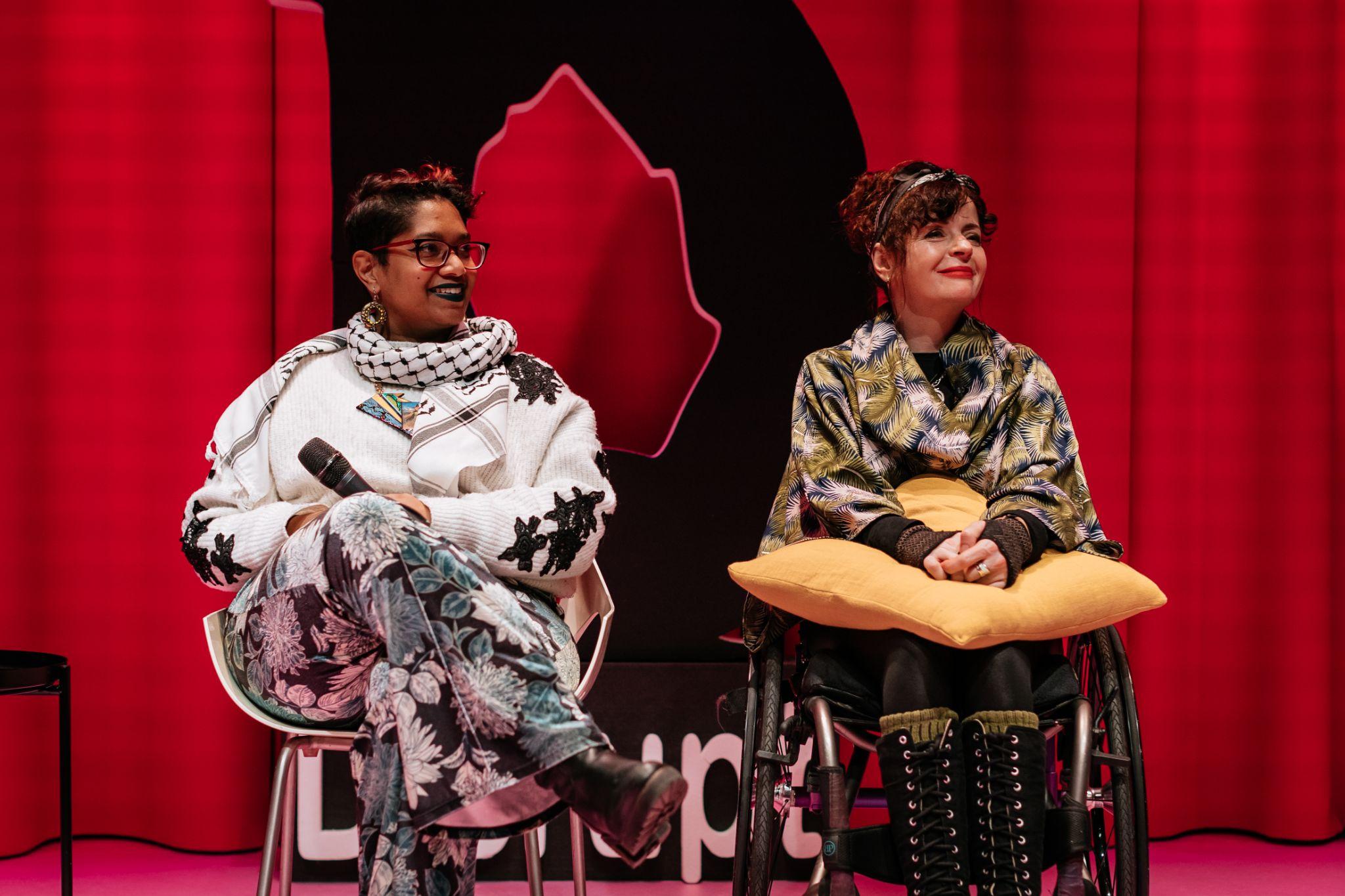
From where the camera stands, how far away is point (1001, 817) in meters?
1.89

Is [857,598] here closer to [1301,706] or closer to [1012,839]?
[1012,839]

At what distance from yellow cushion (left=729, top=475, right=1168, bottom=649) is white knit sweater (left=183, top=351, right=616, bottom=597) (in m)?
0.32

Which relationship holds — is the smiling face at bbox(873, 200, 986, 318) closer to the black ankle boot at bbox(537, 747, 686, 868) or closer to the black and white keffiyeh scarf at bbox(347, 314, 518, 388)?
the black and white keffiyeh scarf at bbox(347, 314, 518, 388)

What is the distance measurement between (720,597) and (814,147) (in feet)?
3.47

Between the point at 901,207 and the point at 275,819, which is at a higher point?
the point at 901,207

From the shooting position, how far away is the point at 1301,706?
3041 mm

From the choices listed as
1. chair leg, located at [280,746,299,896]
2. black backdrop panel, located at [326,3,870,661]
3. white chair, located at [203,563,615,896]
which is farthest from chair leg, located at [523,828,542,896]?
black backdrop panel, located at [326,3,870,661]

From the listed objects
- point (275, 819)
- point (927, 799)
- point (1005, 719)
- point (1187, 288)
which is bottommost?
point (275, 819)

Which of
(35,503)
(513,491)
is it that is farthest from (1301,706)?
(35,503)

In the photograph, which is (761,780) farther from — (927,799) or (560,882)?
(560,882)

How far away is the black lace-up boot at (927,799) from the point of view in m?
1.87

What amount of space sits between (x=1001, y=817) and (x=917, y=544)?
0.46 meters

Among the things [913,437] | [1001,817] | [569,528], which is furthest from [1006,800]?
[569,528]

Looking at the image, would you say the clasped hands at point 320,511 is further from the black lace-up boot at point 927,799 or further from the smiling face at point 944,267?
the smiling face at point 944,267
